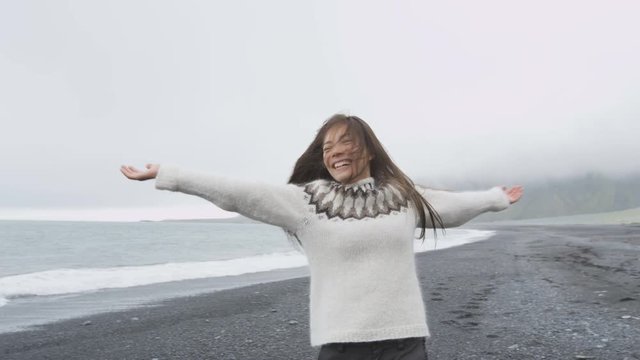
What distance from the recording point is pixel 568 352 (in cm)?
745

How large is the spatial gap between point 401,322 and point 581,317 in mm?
8327

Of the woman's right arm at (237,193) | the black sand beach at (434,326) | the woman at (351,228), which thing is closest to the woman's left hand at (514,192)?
the woman at (351,228)

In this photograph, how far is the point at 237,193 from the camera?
2820mm

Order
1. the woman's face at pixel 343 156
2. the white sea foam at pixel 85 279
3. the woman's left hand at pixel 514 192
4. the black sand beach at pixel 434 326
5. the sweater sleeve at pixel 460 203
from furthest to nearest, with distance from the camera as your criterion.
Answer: the white sea foam at pixel 85 279 < the black sand beach at pixel 434 326 < the woman's left hand at pixel 514 192 < the sweater sleeve at pixel 460 203 < the woman's face at pixel 343 156

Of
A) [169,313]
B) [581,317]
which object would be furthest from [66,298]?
[581,317]

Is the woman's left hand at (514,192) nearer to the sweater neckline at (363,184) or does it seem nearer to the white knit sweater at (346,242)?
the white knit sweater at (346,242)

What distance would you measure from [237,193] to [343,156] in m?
0.63

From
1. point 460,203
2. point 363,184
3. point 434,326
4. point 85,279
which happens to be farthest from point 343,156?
point 85,279

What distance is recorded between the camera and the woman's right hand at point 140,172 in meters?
2.82

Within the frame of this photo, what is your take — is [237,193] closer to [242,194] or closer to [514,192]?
[242,194]

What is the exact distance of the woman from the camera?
2791mm

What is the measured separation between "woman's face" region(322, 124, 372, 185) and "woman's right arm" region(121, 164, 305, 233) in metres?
0.25

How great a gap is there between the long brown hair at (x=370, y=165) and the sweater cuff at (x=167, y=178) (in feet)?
2.31

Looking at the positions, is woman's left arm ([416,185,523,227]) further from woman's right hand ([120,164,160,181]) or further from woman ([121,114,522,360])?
woman's right hand ([120,164,160,181])
